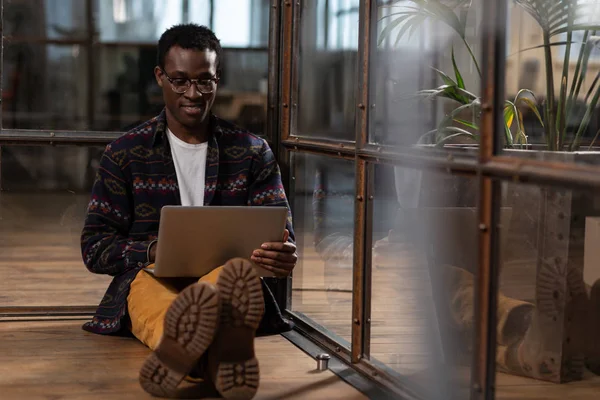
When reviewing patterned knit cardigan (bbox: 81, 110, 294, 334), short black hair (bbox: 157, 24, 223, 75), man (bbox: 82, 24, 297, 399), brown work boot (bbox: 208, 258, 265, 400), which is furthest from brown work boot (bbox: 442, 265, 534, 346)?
short black hair (bbox: 157, 24, 223, 75)

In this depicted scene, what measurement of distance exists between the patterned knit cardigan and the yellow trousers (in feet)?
0.19

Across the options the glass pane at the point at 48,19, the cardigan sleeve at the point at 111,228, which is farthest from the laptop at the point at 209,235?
the glass pane at the point at 48,19

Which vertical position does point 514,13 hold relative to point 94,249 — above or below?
above

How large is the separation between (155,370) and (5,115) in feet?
4.45

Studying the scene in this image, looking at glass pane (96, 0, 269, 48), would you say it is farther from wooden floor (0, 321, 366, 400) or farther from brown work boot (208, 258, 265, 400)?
brown work boot (208, 258, 265, 400)

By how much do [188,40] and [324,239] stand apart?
70 cm

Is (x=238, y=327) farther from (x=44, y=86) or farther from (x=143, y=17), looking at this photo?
(x=44, y=86)

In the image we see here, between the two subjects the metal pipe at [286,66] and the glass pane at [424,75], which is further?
the metal pipe at [286,66]

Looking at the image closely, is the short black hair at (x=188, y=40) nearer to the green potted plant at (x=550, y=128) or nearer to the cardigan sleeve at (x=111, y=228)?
the cardigan sleeve at (x=111, y=228)

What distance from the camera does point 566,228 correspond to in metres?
2.10

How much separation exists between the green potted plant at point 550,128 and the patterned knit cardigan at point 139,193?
0.68 meters

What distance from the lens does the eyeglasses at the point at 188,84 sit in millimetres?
2814

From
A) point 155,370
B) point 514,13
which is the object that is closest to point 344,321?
point 155,370

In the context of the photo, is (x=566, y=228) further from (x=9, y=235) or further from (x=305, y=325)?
(x=9, y=235)
